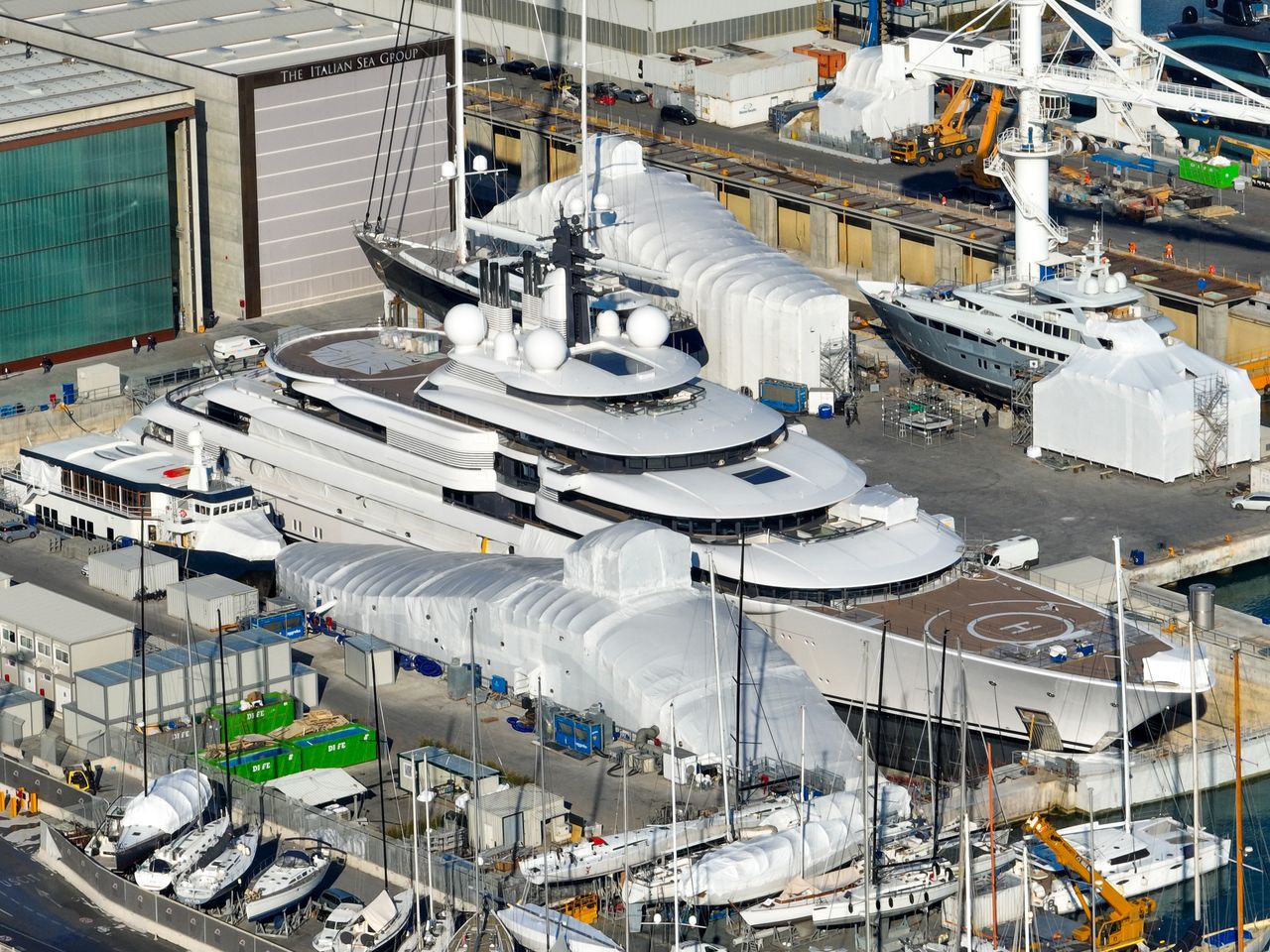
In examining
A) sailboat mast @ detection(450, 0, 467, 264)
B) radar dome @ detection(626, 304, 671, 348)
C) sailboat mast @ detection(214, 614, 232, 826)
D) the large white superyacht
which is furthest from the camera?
sailboat mast @ detection(450, 0, 467, 264)

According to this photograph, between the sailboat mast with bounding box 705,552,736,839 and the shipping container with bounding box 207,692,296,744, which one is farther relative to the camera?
the shipping container with bounding box 207,692,296,744

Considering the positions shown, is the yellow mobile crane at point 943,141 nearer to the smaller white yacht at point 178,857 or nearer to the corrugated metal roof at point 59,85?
the corrugated metal roof at point 59,85

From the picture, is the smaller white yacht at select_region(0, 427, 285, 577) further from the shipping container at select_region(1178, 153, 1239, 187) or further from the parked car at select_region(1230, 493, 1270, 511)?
the shipping container at select_region(1178, 153, 1239, 187)

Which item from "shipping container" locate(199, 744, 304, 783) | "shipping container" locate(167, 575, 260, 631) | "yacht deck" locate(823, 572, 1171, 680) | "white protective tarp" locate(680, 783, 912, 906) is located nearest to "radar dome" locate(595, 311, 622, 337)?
"shipping container" locate(167, 575, 260, 631)

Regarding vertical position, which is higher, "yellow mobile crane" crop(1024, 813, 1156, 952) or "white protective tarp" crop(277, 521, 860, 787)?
"white protective tarp" crop(277, 521, 860, 787)

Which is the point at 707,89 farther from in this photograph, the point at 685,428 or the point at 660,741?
the point at 660,741

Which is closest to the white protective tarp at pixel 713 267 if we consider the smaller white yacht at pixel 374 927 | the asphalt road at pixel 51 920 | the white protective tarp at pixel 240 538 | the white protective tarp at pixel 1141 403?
the white protective tarp at pixel 1141 403

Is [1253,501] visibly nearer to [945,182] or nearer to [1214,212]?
[1214,212]
